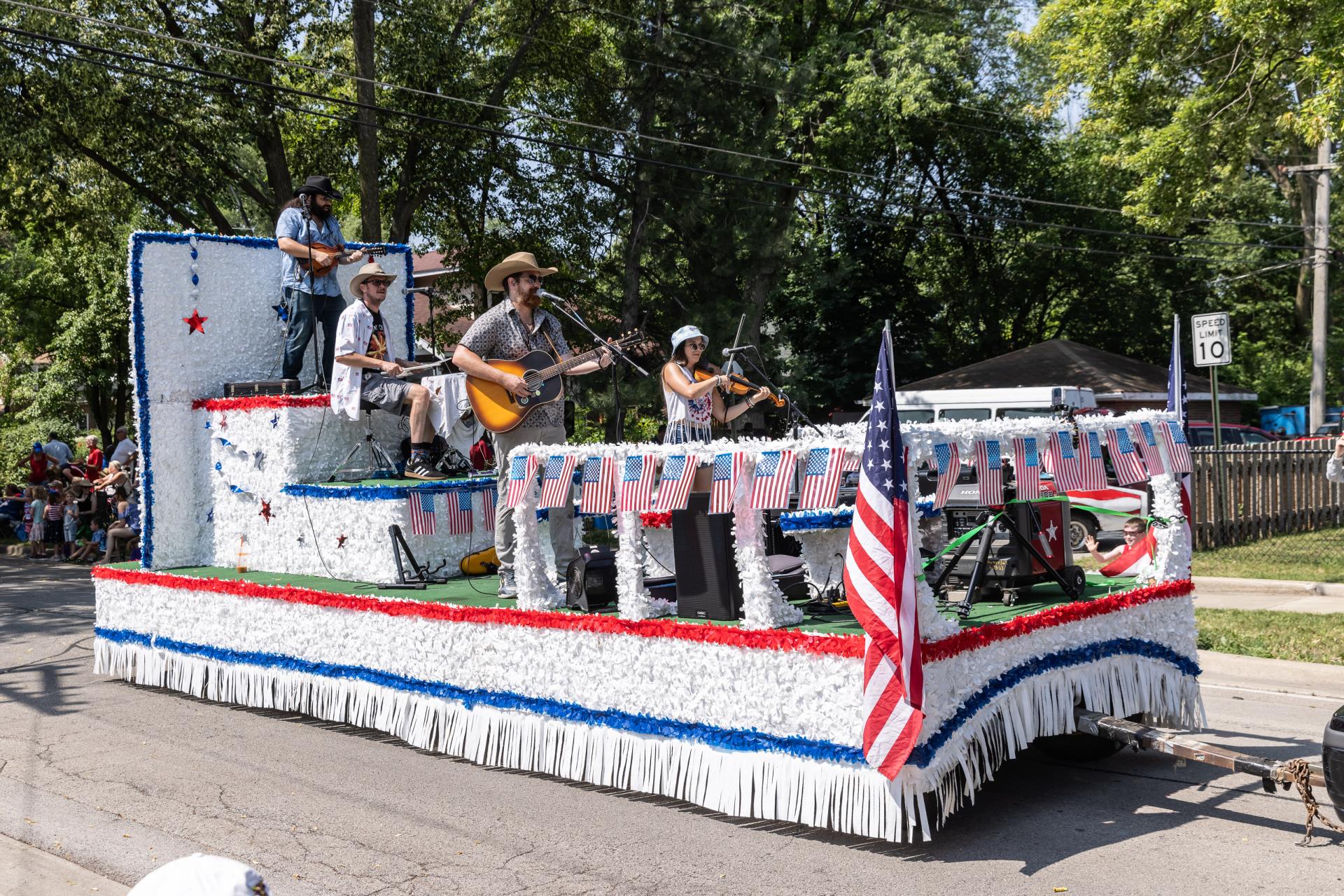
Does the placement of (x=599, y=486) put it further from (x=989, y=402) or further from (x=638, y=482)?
(x=989, y=402)

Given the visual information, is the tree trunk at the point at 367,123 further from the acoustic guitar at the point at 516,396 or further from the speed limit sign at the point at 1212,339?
the speed limit sign at the point at 1212,339

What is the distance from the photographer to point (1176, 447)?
263 inches

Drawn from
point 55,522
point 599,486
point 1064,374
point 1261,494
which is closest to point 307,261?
point 599,486

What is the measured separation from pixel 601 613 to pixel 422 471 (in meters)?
3.17

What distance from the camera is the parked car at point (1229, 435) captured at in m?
23.5

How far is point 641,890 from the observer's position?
5164 mm

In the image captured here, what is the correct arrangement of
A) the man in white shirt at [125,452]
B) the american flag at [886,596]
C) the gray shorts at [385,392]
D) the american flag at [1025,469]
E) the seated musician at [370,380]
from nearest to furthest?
the american flag at [886,596], the american flag at [1025,469], the seated musician at [370,380], the gray shorts at [385,392], the man in white shirt at [125,452]

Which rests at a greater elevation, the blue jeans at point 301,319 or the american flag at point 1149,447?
the blue jeans at point 301,319

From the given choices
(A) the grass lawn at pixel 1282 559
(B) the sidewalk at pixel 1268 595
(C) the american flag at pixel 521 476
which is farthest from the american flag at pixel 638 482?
(A) the grass lawn at pixel 1282 559

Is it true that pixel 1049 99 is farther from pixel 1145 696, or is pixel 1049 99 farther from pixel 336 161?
pixel 1145 696

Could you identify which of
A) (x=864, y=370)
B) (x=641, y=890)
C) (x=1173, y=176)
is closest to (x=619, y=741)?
(x=641, y=890)

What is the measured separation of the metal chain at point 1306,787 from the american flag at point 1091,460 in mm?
1575

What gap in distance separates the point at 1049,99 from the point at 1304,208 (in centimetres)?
1578

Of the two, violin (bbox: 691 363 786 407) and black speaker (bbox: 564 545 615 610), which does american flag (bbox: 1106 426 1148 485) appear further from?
black speaker (bbox: 564 545 615 610)
